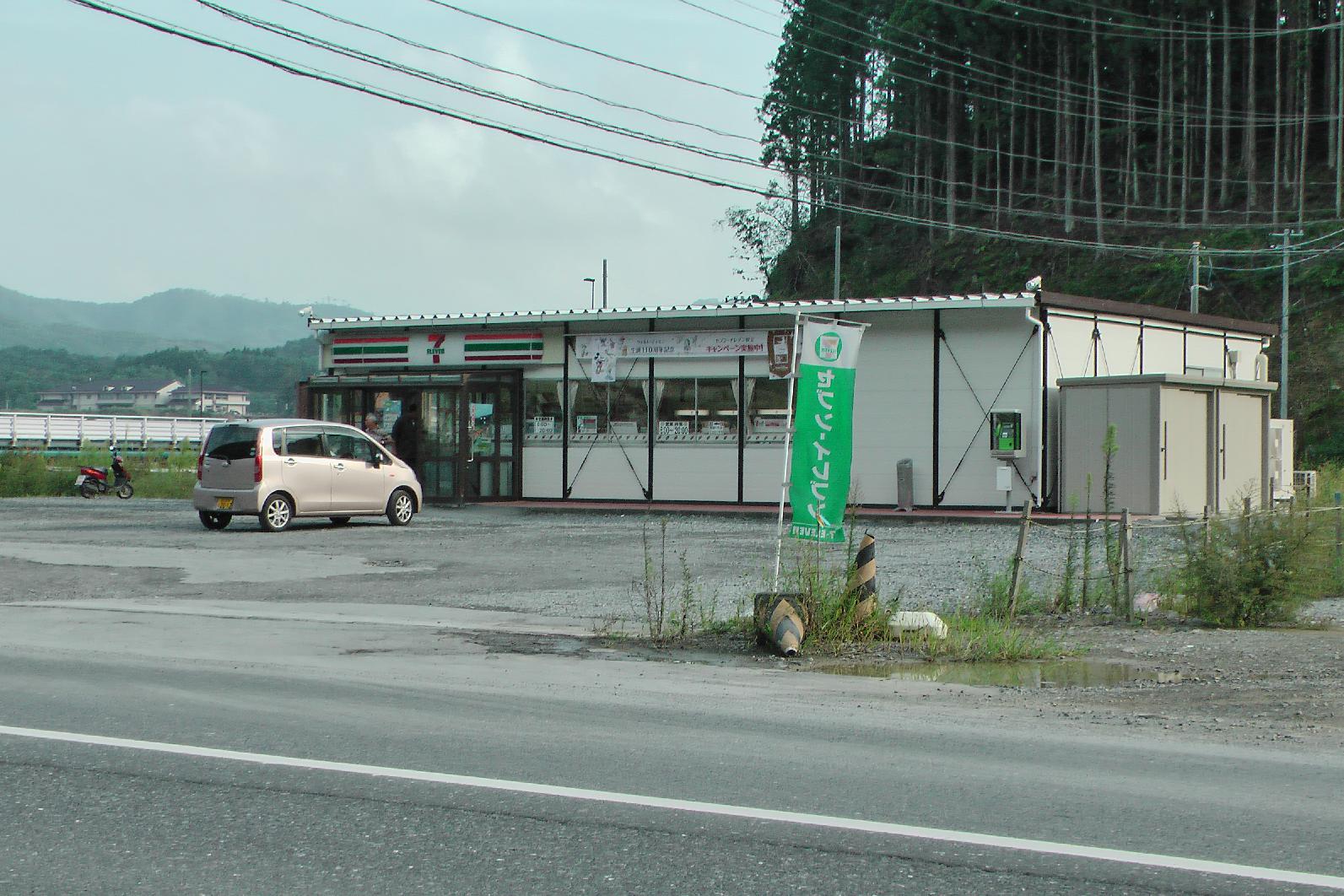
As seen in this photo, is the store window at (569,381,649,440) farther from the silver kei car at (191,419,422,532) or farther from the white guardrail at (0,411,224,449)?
the white guardrail at (0,411,224,449)

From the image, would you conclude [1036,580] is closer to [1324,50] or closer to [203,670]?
[203,670]

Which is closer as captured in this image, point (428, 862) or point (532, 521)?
point (428, 862)

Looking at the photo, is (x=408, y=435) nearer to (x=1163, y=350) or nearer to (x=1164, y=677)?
(x=1163, y=350)

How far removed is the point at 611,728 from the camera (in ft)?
22.8

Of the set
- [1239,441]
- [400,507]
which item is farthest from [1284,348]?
[400,507]

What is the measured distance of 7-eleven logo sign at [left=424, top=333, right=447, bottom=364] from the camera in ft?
96.6

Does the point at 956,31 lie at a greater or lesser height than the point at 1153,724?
greater

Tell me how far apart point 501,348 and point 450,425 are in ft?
7.44

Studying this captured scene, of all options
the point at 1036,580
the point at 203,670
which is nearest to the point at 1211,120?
the point at 1036,580

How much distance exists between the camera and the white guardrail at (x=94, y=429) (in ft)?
176

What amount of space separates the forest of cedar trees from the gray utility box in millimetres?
22784

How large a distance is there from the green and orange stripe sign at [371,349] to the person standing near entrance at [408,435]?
2.49 m

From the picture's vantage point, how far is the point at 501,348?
28875 mm

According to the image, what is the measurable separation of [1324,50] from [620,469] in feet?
147
